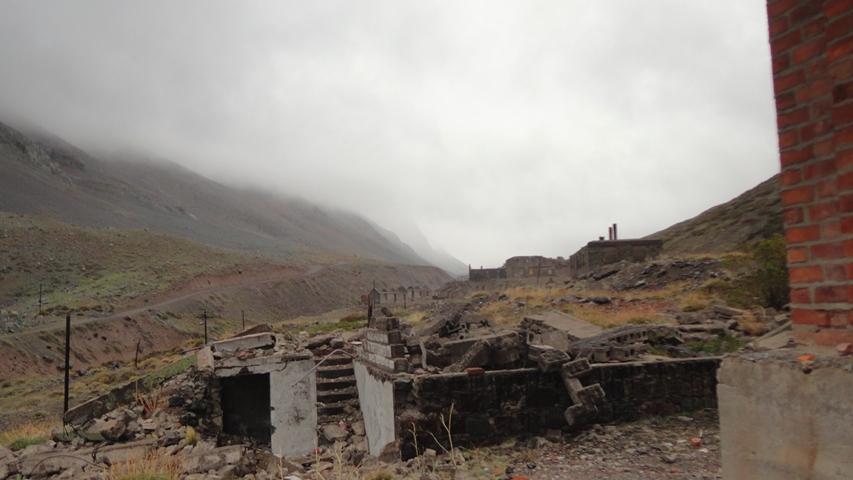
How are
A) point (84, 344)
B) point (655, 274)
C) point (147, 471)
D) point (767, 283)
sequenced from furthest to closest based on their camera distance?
1. point (84, 344)
2. point (655, 274)
3. point (767, 283)
4. point (147, 471)

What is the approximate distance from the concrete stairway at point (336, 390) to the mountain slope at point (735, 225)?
88.8 ft

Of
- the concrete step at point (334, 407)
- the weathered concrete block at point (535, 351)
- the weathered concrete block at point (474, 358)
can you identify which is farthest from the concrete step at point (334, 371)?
the weathered concrete block at point (535, 351)

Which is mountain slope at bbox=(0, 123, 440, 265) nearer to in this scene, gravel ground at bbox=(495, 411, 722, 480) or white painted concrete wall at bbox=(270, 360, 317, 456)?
white painted concrete wall at bbox=(270, 360, 317, 456)

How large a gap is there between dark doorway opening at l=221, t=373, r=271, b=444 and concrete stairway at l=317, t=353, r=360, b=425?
1.45m

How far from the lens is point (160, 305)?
39531 millimetres

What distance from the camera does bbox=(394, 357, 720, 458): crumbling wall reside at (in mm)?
7191

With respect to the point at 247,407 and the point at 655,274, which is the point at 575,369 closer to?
the point at 247,407

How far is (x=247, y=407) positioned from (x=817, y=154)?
12429 mm

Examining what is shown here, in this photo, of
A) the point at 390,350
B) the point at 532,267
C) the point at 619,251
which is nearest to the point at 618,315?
the point at 390,350

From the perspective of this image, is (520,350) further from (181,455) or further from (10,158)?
(10,158)

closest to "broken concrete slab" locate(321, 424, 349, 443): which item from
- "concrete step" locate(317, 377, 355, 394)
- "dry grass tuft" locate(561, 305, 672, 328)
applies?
"concrete step" locate(317, 377, 355, 394)

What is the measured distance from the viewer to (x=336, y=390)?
11.9 meters

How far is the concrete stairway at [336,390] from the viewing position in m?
11.5

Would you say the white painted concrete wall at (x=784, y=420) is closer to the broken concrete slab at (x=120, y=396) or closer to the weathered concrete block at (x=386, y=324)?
the weathered concrete block at (x=386, y=324)
